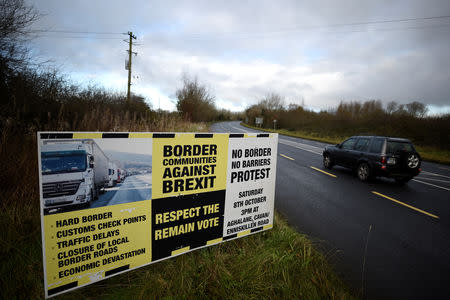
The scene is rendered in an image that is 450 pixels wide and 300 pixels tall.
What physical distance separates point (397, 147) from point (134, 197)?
27.9 feet

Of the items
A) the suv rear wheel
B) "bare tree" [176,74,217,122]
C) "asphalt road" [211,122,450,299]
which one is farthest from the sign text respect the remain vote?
"bare tree" [176,74,217,122]

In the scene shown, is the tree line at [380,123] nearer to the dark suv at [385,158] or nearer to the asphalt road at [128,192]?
the dark suv at [385,158]

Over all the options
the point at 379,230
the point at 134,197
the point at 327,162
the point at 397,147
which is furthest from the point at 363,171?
the point at 134,197

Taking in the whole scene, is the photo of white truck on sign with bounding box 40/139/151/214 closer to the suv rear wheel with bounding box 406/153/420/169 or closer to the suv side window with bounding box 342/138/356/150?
the suv rear wheel with bounding box 406/153/420/169

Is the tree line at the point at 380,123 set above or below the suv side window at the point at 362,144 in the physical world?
above

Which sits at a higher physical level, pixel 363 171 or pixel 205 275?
pixel 363 171

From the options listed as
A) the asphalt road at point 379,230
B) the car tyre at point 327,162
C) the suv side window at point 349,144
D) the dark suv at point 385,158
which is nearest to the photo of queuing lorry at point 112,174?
the asphalt road at point 379,230

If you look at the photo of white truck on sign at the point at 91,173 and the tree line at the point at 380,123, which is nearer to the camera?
the photo of white truck on sign at the point at 91,173

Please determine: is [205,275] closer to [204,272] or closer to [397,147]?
[204,272]

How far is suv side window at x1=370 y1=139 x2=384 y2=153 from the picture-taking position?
7.25 metres

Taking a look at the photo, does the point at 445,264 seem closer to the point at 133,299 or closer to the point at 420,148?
the point at 133,299

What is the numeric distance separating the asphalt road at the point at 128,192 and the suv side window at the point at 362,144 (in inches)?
334

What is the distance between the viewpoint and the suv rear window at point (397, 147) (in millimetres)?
7012

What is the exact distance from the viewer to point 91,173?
1745mm
